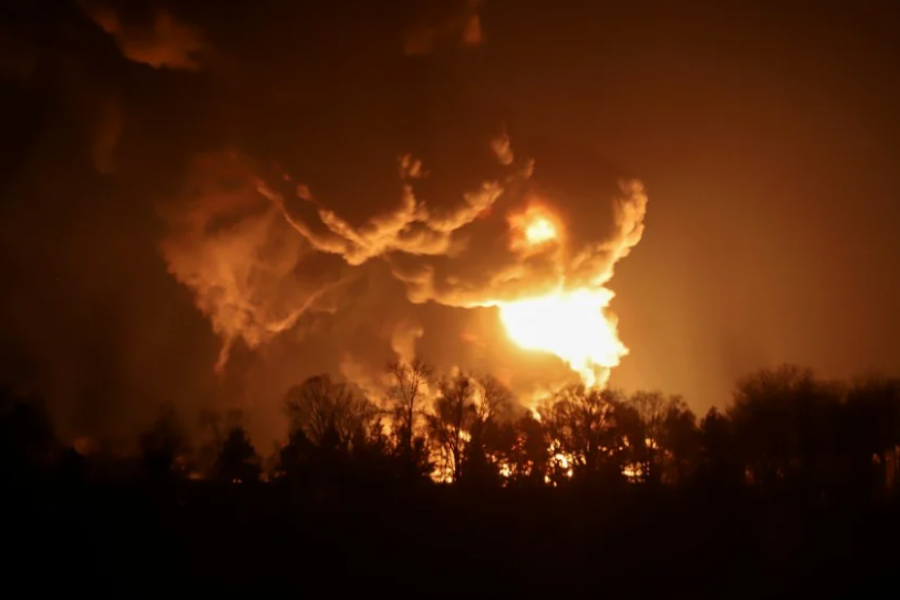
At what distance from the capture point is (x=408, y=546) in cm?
2964

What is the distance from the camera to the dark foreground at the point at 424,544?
25.4 meters

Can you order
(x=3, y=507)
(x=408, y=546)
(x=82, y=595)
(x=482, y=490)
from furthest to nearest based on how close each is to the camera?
(x=482, y=490) < (x=408, y=546) < (x=3, y=507) < (x=82, y=595)

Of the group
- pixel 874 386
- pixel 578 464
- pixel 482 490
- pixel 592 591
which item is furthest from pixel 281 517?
pixel 874 386

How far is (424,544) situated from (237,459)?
26768mm

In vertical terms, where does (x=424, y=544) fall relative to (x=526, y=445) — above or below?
below

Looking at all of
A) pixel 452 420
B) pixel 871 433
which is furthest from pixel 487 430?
pixel 871 433

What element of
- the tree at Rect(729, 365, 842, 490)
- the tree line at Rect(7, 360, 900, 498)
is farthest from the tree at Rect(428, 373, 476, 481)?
the tree at Rect(729, 365, 842, 490)

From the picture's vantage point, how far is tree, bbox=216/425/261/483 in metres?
48.8

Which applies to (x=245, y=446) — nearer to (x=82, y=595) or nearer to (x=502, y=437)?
(x=502, y=437)

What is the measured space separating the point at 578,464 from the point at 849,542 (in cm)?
2261

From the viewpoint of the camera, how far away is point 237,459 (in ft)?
172

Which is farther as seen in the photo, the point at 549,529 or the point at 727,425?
the point at 727,425

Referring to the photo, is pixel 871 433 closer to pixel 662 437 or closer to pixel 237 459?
pixel 662 437

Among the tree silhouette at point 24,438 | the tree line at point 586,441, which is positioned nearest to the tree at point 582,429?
the tree line at point 586,441
